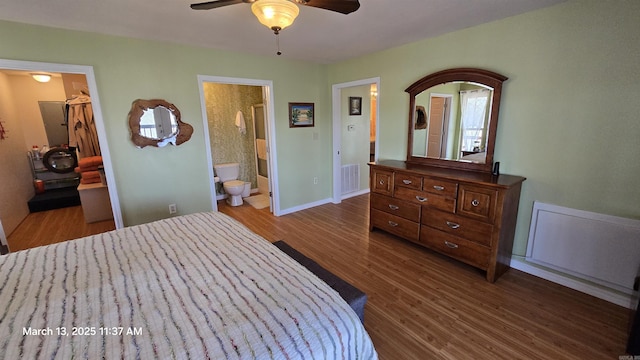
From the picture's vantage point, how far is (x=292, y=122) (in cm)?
408

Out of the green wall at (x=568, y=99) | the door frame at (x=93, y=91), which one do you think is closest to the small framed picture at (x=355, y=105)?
the green wall at (x=568, y=99)

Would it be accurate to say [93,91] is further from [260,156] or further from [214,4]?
[260,156]

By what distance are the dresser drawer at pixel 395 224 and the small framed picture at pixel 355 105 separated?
214 centimetres

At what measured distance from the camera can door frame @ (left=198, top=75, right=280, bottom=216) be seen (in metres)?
3.31

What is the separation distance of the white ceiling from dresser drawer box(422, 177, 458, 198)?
1.50 metres

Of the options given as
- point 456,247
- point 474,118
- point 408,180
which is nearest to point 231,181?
point 408,180

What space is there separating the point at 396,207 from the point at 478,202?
0.89 m

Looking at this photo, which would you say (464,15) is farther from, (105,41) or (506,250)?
(105,41)

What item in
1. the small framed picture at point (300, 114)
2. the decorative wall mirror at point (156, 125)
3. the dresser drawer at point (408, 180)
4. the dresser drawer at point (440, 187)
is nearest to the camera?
the dresser drawer at point (440, 187)

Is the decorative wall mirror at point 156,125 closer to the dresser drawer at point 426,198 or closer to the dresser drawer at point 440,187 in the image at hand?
the dresser drawer at point 426,198

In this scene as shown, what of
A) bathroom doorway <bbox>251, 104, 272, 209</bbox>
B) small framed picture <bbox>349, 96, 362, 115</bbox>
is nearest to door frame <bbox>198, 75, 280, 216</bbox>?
bathroom doorway <bbox>251, 104, 272, 209</bbox>

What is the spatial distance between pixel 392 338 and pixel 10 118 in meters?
6.02

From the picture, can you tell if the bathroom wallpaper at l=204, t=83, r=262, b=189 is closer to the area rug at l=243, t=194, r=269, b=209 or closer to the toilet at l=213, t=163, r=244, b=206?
the toilet at l=213, t=163, r=244, b=206

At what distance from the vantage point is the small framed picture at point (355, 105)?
4.65 meters
